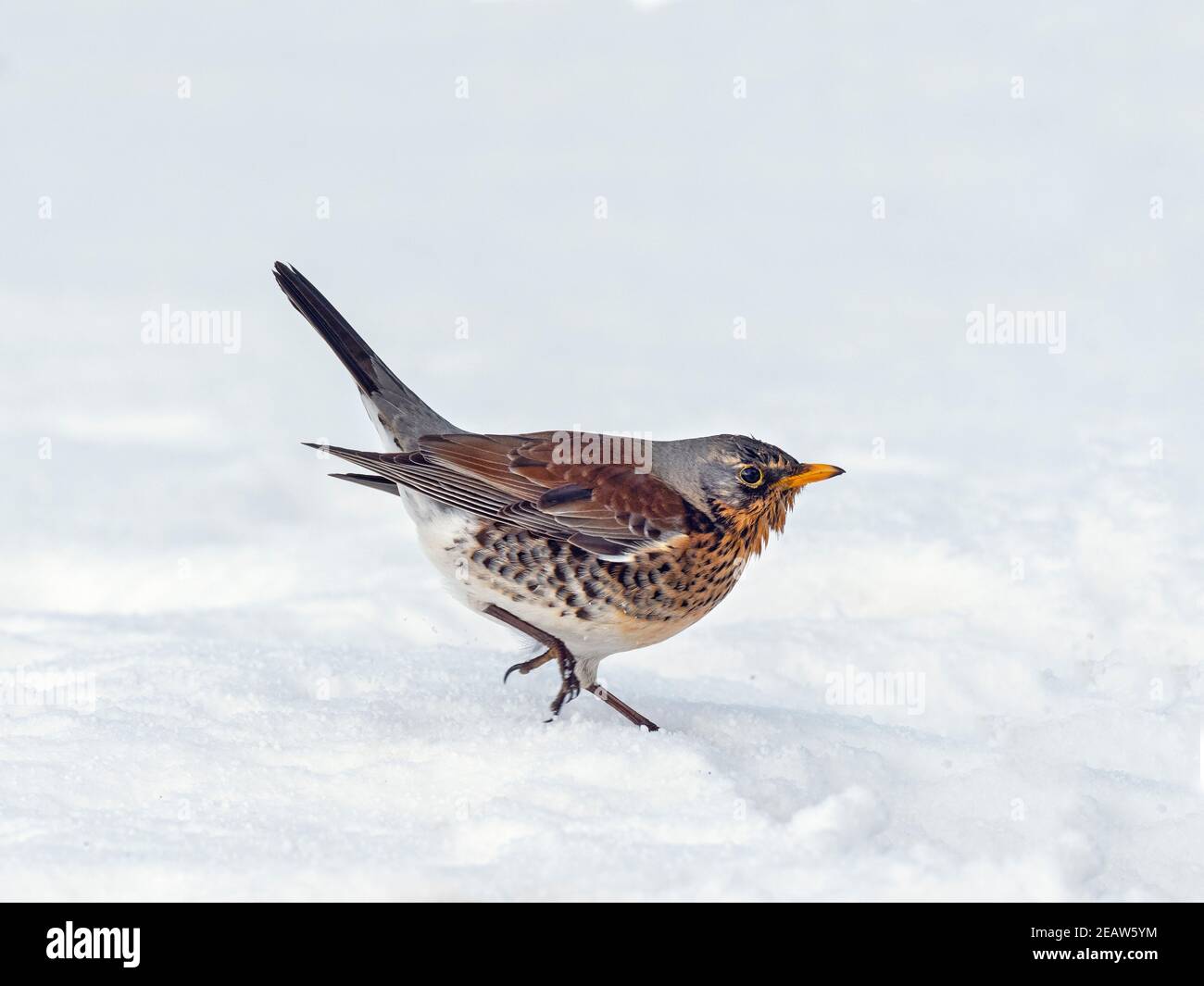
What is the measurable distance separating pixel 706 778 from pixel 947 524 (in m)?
4.58

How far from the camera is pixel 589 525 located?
612 cm

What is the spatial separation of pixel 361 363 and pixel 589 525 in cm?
160

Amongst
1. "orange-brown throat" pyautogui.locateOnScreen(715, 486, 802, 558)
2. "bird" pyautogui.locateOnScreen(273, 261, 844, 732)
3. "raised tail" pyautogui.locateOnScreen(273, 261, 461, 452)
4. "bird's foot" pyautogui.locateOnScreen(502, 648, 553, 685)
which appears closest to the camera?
"bird" pyautogui.locateOnScreen(273, 261, 844, 732)

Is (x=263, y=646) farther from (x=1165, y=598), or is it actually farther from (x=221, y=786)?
(x=1165, y=598)

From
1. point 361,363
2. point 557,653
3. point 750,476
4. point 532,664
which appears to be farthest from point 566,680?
point 361,363

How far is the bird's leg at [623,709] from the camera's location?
6.29 metres

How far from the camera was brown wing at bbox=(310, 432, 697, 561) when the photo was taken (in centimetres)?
612

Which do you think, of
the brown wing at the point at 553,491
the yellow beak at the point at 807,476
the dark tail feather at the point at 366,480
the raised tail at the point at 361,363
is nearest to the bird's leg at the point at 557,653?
the brown wing at the point at 553,491

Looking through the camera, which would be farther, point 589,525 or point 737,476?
point 737,476

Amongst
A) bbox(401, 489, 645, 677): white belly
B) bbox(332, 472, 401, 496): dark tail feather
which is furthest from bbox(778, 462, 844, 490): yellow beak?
bbox(332, 472, 401, 496): dark tail feather

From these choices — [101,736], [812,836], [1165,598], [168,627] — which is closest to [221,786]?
[101,736]

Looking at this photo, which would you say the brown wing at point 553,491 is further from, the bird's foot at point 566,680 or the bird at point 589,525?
the bird's foot at point 566,680

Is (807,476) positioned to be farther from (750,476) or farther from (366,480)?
(366,480)

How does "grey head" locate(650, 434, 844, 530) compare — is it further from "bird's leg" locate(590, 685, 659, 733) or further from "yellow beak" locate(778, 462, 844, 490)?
"bird's leg" locate(590, 685, 659, 733)
